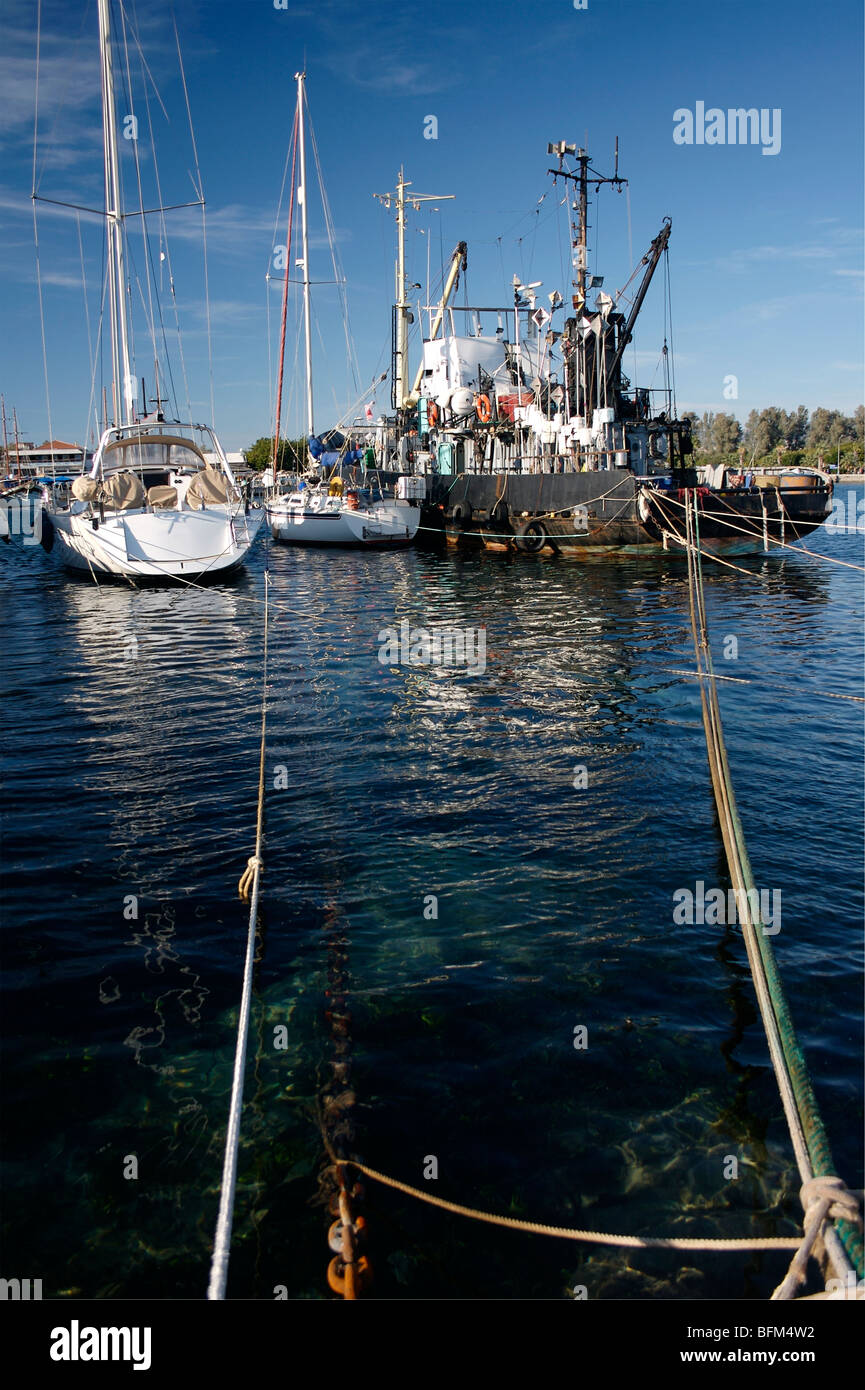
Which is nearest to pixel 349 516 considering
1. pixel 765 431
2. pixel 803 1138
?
pixel 803 1138

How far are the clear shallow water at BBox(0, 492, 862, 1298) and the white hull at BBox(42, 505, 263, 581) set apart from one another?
1143 centimetres

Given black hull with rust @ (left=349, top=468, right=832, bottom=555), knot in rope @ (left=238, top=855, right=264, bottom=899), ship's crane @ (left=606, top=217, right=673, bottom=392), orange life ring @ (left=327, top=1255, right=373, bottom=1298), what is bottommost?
orange life ring @ (left=327, top=1255, right=373, bottom=1298)

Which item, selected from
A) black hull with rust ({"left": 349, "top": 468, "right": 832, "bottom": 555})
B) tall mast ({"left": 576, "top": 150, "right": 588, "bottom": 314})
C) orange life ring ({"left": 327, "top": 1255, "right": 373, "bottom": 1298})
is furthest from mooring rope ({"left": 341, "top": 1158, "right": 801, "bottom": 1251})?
tall mast ({"left": 576, "top": 150, "right": 588, "bottom": 314})

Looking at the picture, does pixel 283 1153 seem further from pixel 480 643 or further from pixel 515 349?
pixel 515 349

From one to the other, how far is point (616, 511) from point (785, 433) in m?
128

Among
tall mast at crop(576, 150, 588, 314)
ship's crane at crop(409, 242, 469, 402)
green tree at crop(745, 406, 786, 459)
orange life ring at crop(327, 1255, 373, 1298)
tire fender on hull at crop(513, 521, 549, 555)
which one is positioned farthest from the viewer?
green tree at crop(745, 406, 786, 459)

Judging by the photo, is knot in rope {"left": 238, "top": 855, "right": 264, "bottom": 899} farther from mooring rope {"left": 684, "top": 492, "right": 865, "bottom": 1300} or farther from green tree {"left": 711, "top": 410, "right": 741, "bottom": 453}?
green tree {"left": 711, "top": 410, "right": 741, "bottom": 453}

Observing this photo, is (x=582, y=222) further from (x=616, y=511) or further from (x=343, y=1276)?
(x=343, y=1276)

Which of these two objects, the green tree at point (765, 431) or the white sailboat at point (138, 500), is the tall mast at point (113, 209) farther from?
the green tree at point (765, 431)

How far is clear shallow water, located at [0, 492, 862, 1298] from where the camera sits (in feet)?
12.5

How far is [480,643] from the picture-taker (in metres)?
17.3

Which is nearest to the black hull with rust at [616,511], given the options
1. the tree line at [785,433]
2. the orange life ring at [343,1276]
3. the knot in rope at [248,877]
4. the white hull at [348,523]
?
the white hull at [348,523]

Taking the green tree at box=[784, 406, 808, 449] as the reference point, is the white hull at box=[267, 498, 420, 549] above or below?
below
